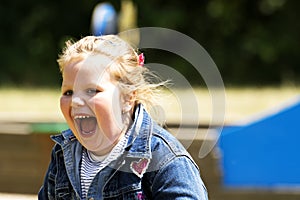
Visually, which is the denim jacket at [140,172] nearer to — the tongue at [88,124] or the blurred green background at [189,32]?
the tongue at [88,124]

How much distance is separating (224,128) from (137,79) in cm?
296

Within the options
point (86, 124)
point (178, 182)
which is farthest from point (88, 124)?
point (178, 182)

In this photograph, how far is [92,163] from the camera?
5.78 feet

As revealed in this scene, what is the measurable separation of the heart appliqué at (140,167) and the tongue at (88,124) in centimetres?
13

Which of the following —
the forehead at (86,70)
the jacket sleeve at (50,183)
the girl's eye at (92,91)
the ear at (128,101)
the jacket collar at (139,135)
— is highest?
the forehead at (86,70)

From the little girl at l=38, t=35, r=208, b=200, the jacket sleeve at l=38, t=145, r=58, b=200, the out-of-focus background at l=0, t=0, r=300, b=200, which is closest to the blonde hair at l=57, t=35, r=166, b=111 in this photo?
the little girl at l=38, t=35, r=208, b=200

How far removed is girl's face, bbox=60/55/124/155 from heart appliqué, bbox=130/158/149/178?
0.07 meters

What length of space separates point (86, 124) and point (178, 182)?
239mm

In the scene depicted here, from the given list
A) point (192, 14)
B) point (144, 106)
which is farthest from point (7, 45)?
point (144, 106)

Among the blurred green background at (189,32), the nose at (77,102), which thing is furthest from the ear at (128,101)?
the blurred green background at (189,32)

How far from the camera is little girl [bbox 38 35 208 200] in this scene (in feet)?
5.41

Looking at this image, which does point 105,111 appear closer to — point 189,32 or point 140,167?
point 140,167

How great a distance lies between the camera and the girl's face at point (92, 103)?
165 centimetres

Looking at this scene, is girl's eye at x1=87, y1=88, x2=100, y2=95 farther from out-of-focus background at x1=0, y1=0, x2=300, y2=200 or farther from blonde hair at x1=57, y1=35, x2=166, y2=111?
out-of-focus background at x1=0, y1=0, x2=300, y2=200
